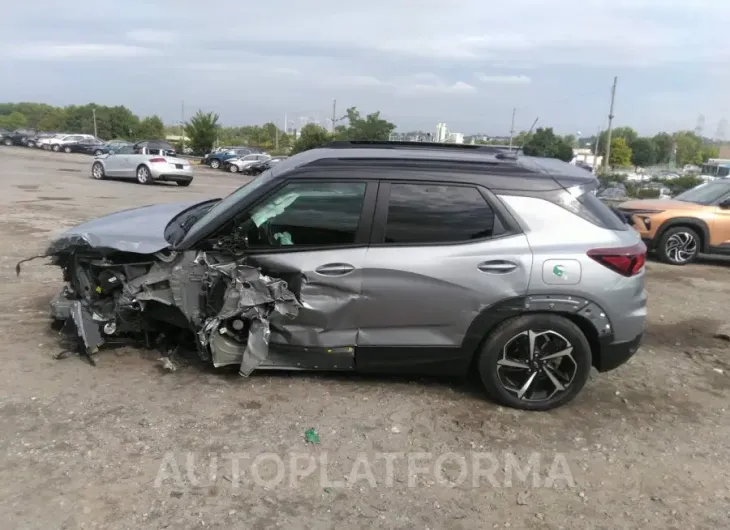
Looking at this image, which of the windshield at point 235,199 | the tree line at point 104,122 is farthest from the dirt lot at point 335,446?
the tree line at point 104,122

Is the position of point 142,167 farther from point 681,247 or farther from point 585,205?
point 585,205

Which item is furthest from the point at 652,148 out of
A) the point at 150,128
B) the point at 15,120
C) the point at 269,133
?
the point at 15,120

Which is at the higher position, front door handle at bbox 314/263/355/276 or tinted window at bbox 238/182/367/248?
tinted window at bbox 238/182/367/248

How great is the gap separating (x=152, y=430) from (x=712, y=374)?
4.45 meters

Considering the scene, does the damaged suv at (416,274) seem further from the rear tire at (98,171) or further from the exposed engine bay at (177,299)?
the rear tire at (98,171)

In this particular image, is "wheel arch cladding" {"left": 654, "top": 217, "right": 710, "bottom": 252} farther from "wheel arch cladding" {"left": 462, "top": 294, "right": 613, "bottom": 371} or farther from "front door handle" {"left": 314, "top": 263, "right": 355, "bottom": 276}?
"front door handle" {"left": 314, "top": 263, "right": 355, "bottom": 276}

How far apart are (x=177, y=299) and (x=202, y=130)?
167ft

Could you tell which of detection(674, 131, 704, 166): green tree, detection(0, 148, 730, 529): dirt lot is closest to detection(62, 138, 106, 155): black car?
detection(0, 148, 730, 529): dirt lot

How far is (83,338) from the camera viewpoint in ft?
14.4

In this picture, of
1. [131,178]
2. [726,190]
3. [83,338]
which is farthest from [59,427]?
[131,178]

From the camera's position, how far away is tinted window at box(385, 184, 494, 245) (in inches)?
158

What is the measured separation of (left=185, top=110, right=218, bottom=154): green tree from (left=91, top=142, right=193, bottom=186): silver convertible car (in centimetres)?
3015

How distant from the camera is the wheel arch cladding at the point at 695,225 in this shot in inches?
381

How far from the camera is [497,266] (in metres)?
3.92
